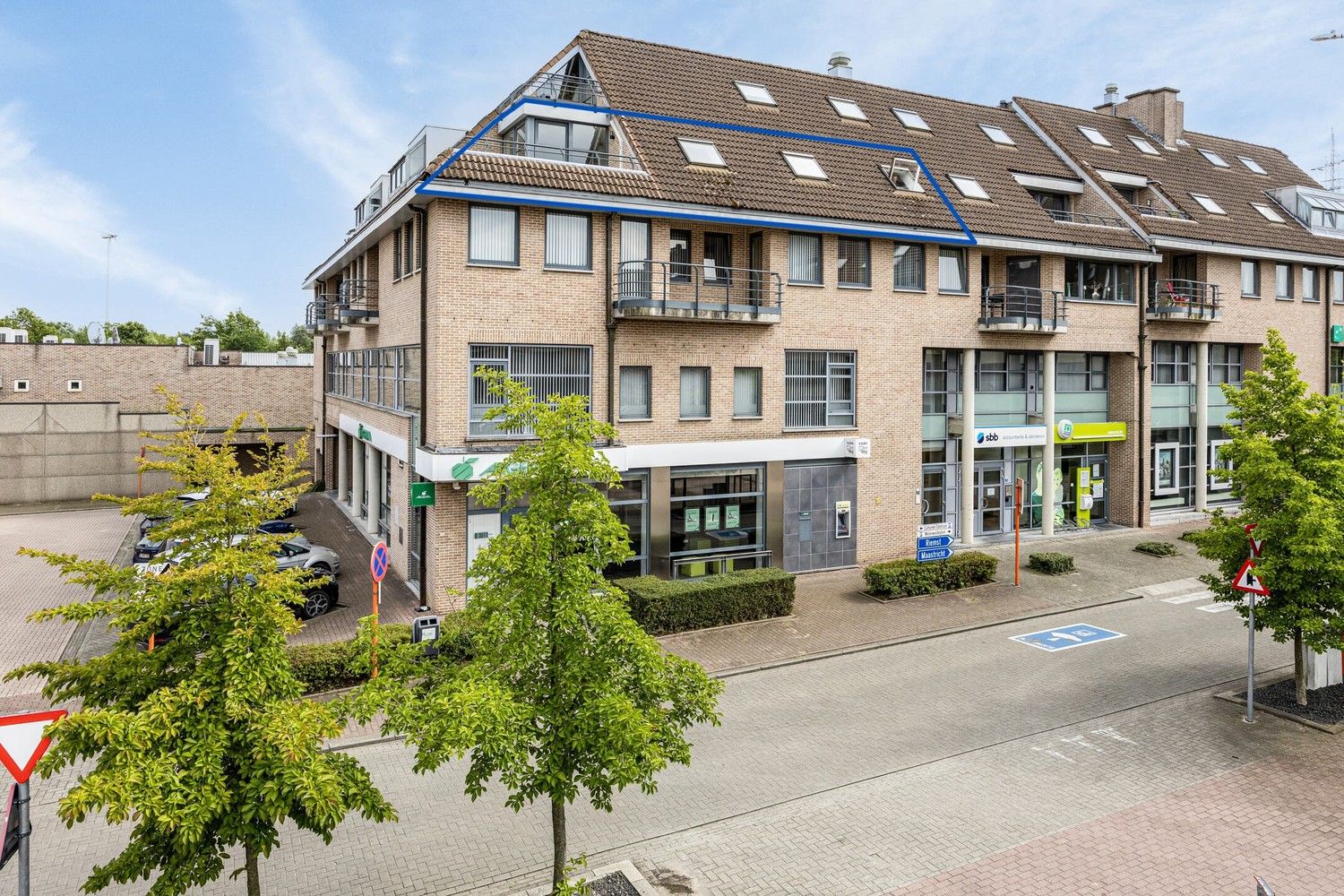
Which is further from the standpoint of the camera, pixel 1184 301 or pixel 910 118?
pixel 1184 301

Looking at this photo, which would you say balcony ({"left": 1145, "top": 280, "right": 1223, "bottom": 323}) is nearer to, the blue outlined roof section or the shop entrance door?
the shop entrance door

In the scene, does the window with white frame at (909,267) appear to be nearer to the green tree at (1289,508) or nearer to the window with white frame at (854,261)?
the window with white frame at (854,261)

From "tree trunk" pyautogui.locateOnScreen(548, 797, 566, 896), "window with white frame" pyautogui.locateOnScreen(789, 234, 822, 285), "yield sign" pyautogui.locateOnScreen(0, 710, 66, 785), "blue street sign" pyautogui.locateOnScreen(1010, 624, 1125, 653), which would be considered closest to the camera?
"yield sign" pyautogui.locateOnScreen(0, 710, 66, 785)

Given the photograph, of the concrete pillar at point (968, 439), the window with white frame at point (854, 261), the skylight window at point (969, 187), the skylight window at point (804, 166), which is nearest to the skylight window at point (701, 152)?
the skylight window at point (804, 166)

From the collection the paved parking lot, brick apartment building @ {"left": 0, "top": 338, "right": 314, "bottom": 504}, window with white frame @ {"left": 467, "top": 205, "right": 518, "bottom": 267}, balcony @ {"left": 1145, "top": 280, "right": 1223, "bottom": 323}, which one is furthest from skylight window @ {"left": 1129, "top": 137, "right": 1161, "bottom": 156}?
the paved parking lot

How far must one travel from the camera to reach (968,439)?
24.0 meters

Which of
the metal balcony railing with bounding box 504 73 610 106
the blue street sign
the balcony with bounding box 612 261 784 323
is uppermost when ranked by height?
the metal balcony railing with bounding box 504 73 610 106

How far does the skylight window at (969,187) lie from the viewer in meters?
24.6

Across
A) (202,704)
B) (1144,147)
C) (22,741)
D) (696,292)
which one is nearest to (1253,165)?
(1144,147)

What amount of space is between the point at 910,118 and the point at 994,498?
1141cm

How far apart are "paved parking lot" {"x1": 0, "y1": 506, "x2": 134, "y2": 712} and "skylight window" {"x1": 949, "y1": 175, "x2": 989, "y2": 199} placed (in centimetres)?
2287

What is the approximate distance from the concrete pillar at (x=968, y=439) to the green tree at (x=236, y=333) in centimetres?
7864

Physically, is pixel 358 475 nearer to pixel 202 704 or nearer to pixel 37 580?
pixel 37 580

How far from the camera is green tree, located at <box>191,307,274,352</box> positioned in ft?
285
